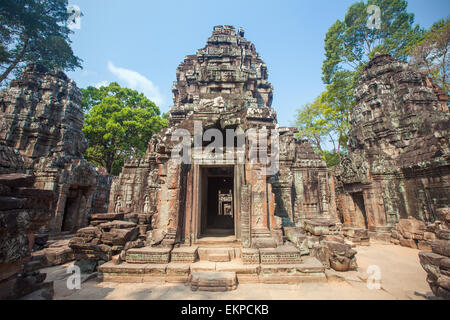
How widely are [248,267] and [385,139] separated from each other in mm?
14266

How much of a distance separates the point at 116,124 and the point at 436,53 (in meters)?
28.4

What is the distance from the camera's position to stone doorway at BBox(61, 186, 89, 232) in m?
10.8

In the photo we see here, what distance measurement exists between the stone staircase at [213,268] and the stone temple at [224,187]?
23 mm

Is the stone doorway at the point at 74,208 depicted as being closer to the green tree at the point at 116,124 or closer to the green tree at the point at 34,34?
the green tree at the point at 116,124

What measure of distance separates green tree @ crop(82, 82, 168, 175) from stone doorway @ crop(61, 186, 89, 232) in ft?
28.2

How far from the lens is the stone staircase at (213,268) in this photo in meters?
4.04

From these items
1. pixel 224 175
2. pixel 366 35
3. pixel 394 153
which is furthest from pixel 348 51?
pixel 224 175

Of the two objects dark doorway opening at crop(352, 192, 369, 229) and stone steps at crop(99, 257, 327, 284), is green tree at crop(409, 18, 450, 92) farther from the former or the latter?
stone steps at crop(99, 257, 327, 284)

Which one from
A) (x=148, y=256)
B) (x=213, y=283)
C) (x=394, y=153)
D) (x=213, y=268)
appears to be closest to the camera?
(x=213, y=283)

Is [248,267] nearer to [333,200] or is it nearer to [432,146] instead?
[333,200]

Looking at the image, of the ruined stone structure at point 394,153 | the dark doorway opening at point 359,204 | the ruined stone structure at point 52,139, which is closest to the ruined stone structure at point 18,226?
the ruined stone structure at point 52,139

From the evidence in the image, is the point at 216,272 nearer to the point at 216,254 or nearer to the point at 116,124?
the point at 216,254

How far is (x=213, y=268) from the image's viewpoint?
4.38 m

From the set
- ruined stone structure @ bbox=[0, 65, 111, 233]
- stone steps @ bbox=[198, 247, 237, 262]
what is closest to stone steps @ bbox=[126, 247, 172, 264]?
stone steps @ bbox=[198, 247, 237, 262]
